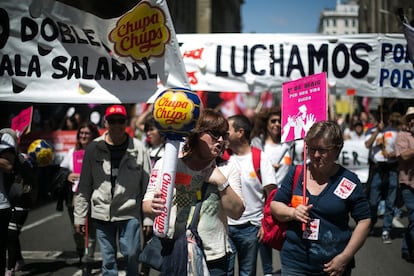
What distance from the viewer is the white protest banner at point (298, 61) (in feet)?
19.4

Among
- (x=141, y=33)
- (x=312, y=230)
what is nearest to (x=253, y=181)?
(x=312, y=230)

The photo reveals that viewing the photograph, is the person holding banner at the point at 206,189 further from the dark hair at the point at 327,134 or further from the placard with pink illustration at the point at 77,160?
the placard with pink illustration at the point at 77,160

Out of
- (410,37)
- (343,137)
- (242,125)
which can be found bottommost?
(343,137)

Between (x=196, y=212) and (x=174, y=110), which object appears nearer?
(x=174, y=110)

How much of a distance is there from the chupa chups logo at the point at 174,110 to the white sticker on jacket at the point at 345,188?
1132 millimetres

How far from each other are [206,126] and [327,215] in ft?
3.19

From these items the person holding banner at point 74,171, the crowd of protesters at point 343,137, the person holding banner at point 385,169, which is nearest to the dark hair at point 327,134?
the crowd of protesters at point 343,137

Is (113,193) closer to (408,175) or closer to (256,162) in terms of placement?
(256,162)

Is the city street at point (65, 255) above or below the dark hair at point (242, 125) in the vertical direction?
below

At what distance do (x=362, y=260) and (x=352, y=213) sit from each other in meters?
3.94

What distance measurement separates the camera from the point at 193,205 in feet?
9.68

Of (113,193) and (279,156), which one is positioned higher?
(279,156)

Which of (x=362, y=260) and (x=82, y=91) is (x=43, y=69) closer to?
(x=82, y=91)

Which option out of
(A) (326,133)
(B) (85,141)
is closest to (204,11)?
(B) (85,141)
